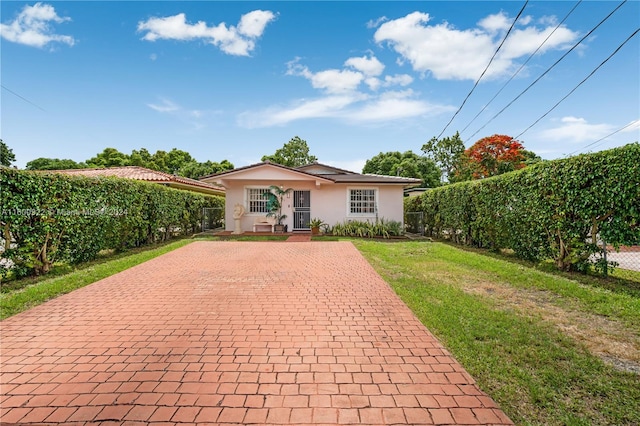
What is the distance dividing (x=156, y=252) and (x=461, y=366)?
31.3 ft

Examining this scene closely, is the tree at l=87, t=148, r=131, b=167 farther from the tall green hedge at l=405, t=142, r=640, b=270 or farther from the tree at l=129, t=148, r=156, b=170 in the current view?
the tall green hedge at l=405, t=142, r=640, b=270

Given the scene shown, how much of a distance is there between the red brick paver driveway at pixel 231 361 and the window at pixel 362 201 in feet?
34.5

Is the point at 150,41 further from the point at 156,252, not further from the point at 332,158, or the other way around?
the point at 332,158

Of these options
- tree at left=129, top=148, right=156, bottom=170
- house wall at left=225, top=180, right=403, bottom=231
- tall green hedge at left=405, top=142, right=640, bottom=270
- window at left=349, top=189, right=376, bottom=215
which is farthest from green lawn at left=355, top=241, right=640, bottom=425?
tree at left=129, top=148, right=156, bottom=170

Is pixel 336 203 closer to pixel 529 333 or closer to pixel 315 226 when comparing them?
pixel 315 226

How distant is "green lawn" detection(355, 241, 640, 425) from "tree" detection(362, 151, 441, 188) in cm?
2852

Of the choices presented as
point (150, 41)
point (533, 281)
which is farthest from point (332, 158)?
point (533, 281)

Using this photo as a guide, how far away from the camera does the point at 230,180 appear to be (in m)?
14.6

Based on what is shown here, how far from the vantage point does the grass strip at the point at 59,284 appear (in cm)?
454

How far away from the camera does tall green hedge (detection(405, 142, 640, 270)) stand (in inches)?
203

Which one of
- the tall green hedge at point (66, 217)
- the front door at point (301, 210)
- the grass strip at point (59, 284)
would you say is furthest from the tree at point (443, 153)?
the grass strip at point (59, 284)

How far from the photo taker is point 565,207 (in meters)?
6.18

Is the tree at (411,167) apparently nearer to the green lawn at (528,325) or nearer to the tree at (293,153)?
the tree at (293,153)

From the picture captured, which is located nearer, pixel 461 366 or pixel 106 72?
pixel 461 366
